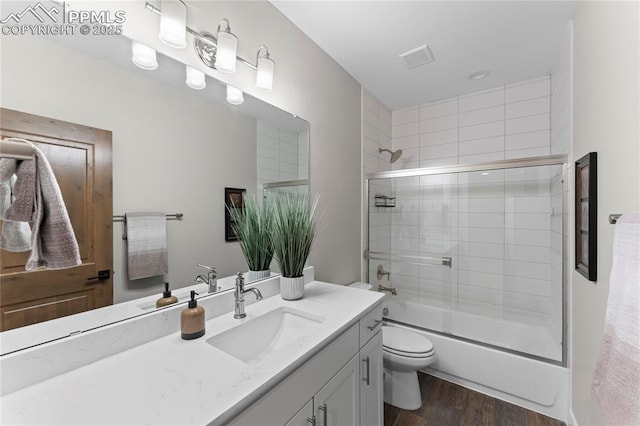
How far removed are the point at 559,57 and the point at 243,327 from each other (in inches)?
107

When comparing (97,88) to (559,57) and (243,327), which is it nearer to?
(243,327)

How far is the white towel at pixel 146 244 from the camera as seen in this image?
3.09 feet

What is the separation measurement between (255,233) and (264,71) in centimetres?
85

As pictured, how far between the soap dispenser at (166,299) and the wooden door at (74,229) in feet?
0.51

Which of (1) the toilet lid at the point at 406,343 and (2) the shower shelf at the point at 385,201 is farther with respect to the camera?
(2) the shower shelf at the point at 385,201

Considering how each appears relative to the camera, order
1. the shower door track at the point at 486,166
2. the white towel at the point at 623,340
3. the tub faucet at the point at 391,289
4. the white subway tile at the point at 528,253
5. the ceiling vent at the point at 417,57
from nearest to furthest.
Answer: the white towel at the point at 623,340 → the shower door track at the point at 486,166 → the ceiling vent at the point at 417,57 → the white subway tile at the point at 528,253 → the tub faucet at the point at 391,289

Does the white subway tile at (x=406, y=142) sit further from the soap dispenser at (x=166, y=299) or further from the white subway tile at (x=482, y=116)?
the soap dispenser at (x=166, y=299)

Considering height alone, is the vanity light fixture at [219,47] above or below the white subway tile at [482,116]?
below

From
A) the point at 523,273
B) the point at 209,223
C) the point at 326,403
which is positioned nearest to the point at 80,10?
the point at 209,223

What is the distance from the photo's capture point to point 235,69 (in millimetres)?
1274

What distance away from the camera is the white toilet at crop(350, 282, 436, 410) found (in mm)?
1715

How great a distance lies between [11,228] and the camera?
65 cm

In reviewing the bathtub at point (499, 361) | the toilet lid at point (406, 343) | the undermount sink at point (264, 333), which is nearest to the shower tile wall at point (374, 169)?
the toilet lid at point (406, 343)

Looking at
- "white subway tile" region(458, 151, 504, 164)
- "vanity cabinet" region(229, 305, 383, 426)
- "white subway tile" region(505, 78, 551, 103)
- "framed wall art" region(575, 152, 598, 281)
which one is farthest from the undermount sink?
"white subway tile" region(505, 78, 551, 103)
